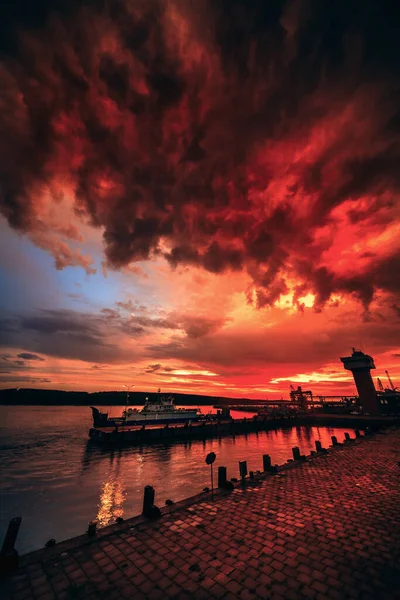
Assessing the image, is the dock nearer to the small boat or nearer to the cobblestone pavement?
the small boat

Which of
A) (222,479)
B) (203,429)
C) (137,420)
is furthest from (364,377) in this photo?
(222,479)

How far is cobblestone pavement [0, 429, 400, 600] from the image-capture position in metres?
6.05

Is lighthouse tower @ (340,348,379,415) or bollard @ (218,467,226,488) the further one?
lighthouse tower @ (340,348,379,415)

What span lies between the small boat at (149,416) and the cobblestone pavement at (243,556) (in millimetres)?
46087

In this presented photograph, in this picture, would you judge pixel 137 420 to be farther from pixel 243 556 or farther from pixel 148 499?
pixel 243 556

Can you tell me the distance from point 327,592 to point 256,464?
2526 centimetres

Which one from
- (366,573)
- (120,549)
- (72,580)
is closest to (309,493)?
(366,573)

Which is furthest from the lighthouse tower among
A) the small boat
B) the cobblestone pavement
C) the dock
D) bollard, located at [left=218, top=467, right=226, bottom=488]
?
bollard, located at [left=218, top=467, right=226, bottom=488]

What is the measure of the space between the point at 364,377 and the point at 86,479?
62.5m

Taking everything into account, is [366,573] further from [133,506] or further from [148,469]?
[148,469]

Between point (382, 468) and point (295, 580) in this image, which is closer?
point (295, 580)

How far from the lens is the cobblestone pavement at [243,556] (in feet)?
19.8

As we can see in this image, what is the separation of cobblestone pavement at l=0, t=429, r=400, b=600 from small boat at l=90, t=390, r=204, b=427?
4609 centimetres

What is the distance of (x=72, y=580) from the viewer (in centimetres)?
647
